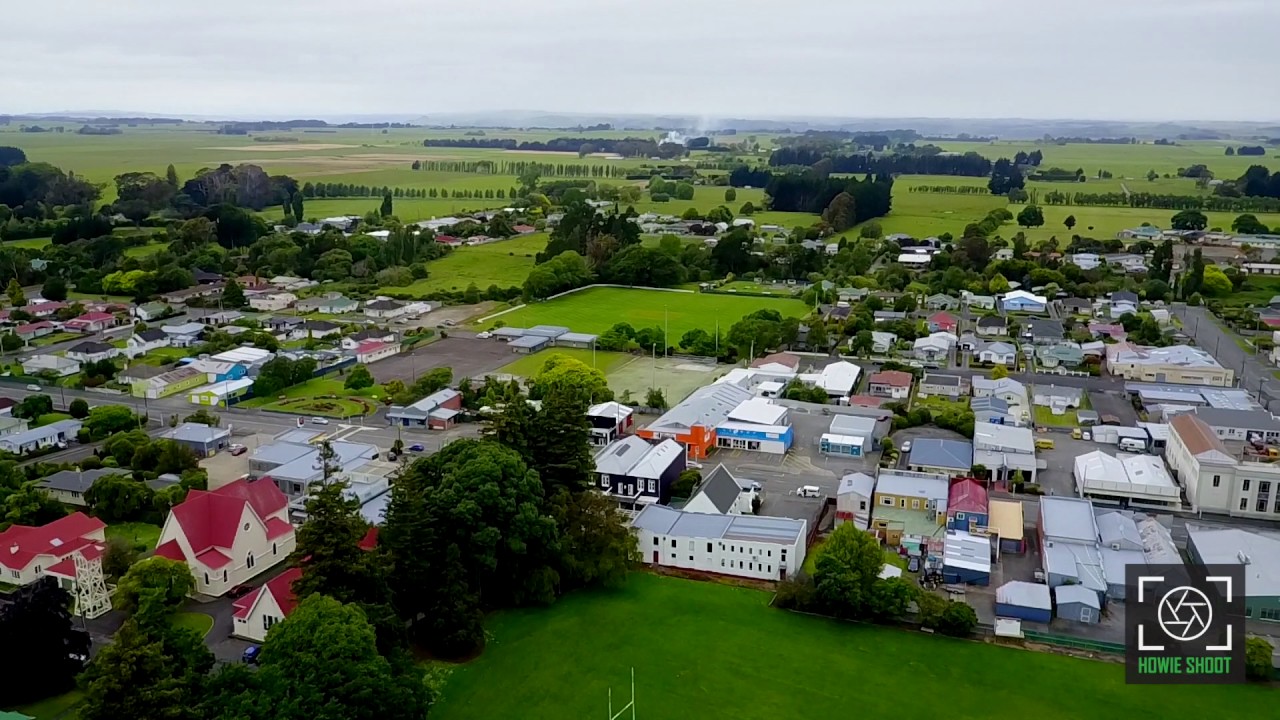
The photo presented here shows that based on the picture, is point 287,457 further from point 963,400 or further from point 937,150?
point 937,150

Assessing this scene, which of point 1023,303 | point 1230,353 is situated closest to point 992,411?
point 1230,353

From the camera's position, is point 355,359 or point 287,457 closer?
point 287,457

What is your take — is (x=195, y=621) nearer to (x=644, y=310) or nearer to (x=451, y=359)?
(x=451, y=359)

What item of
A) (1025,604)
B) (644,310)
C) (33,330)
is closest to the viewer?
(1025,604)

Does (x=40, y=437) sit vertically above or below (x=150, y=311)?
below

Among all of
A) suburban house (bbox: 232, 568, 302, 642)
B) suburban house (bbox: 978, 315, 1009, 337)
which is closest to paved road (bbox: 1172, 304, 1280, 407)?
suburban house (bbox: 978, 315, 1009, 337)

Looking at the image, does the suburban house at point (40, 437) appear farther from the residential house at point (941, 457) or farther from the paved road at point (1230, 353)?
the paved road at point (1230, 353)

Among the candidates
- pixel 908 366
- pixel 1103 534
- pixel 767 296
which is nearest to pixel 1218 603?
pixel 1103 534

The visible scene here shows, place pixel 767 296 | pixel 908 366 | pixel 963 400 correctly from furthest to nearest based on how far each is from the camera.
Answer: pixel 767 296 < pixel 908 366 < pixel 963 400
